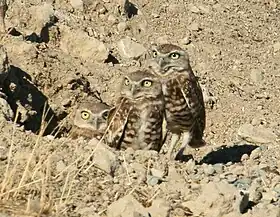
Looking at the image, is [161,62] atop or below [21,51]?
atop

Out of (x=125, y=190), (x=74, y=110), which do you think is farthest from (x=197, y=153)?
(x=125, y=190)

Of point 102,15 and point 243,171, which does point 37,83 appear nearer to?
point 102,15

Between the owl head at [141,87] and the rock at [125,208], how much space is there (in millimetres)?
2678

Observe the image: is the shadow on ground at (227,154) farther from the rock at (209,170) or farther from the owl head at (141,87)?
the rock at (209,170)

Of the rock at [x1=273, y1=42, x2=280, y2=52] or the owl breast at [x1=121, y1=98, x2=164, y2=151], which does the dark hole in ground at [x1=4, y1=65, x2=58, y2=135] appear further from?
the rock at [x1=273, y1=42, x2=280, y2=52]

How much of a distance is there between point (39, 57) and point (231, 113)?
2.77m

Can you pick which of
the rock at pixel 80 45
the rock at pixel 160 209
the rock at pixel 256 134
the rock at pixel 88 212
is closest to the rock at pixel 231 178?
the rock at pixel 160 209

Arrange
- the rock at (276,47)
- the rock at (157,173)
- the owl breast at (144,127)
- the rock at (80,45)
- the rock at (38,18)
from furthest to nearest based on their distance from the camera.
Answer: the rock at (276,47) → the rock at (80,45) → the rock at (38,18) → the owl breast at (144,127) → the rock at (157,173)

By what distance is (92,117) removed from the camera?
881 centimetres

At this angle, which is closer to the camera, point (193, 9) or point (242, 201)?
point (242, 201)

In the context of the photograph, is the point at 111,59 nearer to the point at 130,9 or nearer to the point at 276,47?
the point at 130,9

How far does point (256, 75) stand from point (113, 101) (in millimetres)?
2671

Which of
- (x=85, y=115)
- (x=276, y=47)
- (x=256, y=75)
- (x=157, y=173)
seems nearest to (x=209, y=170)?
(x=157, y=173)

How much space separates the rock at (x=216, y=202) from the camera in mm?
5426
